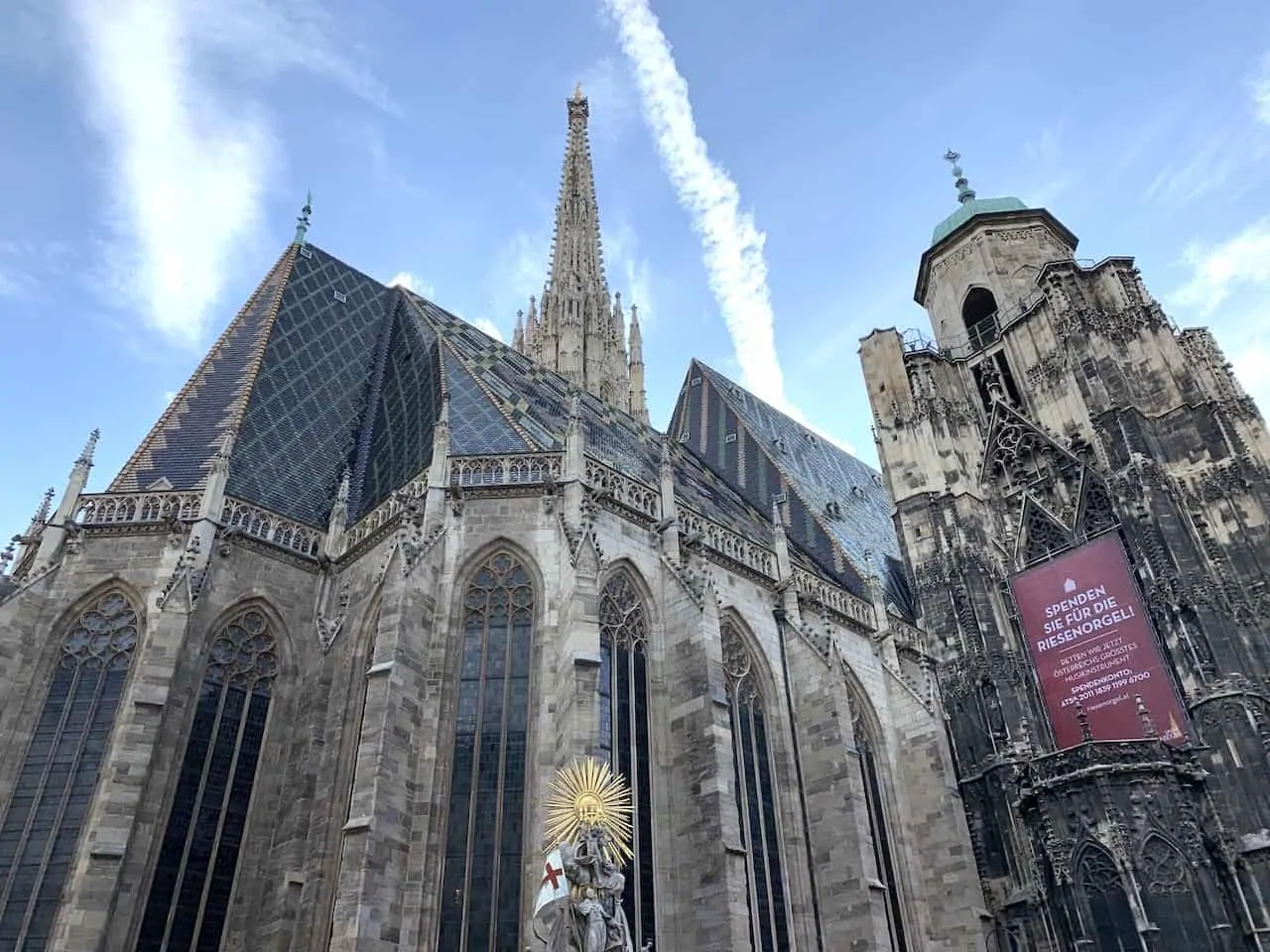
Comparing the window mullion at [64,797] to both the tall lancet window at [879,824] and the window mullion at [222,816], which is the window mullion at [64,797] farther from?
the tall lancet window at [879,824]

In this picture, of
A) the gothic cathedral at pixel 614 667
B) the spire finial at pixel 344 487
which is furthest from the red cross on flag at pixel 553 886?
the spire finial at pixel 344 487

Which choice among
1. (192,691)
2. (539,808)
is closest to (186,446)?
(192,691)

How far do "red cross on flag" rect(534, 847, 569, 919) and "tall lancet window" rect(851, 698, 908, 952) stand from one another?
8.54 metres

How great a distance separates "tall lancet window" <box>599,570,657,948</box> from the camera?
501 inches

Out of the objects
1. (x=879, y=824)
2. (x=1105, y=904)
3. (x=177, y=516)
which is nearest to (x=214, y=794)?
(x=177, y=516)

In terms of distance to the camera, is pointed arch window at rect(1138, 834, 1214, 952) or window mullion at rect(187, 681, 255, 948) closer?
window mullion at rect(187, 681, 255, 948)

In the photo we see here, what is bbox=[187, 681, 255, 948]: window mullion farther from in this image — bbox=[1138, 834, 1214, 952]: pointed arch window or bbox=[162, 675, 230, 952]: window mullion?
bbox=[1138, 834, 1214, 952]: pointed arch window

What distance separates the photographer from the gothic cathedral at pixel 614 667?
12.3 metres

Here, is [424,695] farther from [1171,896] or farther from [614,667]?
[1171,896]

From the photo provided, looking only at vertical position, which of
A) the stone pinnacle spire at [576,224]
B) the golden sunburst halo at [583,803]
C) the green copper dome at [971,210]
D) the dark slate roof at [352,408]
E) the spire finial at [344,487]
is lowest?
the golden sunburst halo at [583,803]

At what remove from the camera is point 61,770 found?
12.8m

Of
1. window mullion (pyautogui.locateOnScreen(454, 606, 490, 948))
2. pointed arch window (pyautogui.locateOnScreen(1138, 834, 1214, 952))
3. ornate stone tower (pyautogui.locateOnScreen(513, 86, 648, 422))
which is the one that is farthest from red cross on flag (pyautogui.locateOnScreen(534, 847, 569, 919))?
ornate stone tower (pyautogui.locateOnScreen(513, 86, 648, 422))

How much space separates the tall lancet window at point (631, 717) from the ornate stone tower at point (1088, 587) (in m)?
6.68

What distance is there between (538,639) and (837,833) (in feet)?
19.9
